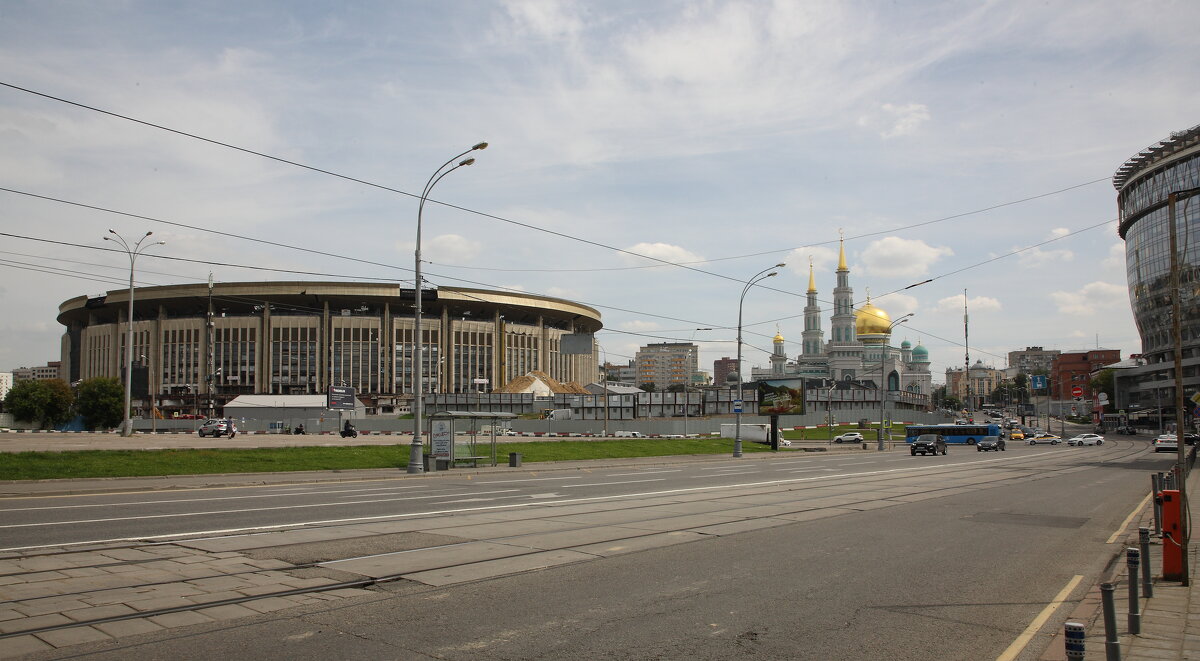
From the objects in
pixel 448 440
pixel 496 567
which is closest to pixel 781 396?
pixel 448 440

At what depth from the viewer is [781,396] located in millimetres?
102438

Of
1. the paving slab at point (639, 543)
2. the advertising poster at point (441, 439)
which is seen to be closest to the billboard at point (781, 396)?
the advertising poster at point (441, 439)

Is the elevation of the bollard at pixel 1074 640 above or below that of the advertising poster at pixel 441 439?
above

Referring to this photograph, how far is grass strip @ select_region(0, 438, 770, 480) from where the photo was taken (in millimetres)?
24750

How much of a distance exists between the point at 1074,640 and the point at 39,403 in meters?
108

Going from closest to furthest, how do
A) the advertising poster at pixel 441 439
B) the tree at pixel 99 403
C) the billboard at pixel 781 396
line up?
the advertising poster at pixel 441 439
the tree at pixel 99 403
the billboard at pixel 781 396

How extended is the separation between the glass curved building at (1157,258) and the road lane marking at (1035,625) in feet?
380

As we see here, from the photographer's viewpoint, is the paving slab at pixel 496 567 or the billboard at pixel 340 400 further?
the billboard at pixel 340 400

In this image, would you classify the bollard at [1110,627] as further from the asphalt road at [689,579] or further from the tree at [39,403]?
the tree at [39,403]

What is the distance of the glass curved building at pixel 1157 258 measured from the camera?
11281cm

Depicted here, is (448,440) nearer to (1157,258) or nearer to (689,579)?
(689,579)

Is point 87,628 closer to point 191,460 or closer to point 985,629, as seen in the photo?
point 985,629

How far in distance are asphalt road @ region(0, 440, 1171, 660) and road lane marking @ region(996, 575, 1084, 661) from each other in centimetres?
8

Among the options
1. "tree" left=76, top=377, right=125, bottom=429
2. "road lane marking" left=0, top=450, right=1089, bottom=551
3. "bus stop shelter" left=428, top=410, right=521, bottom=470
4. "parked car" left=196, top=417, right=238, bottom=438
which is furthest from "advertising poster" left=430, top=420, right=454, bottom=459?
"tree" left=76, top=377, right=125, bottom=429
